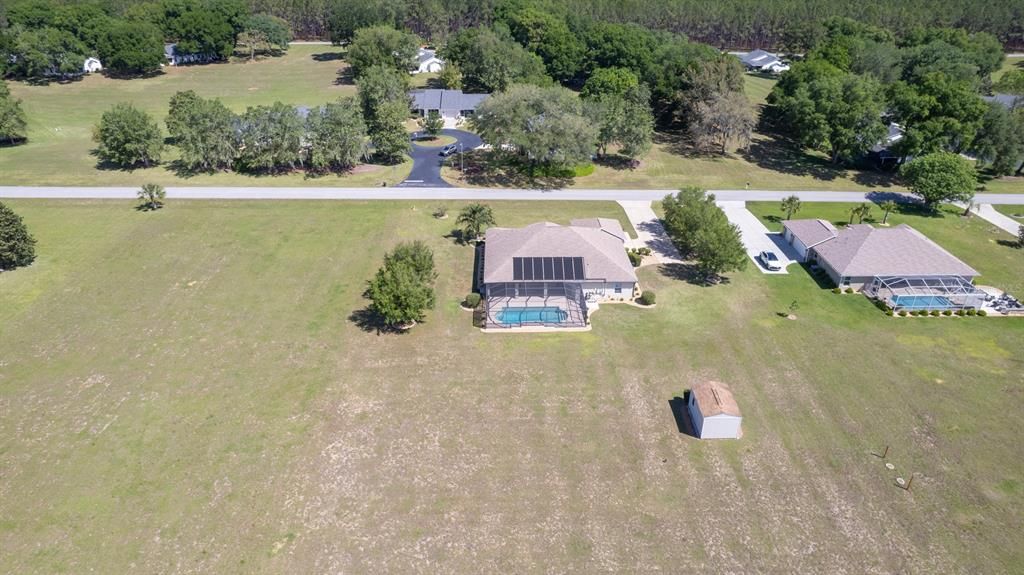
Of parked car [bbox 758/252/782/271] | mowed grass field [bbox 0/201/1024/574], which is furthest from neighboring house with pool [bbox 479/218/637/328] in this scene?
parked car [bbox 758/252/782/271]

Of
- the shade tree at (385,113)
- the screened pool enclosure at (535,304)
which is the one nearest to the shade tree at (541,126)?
the shade tree at (385,113)

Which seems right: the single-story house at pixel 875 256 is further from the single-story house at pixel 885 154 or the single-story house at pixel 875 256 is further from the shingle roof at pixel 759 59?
the shingle roof at pixel 759 59

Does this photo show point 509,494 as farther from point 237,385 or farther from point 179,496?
point 237,385

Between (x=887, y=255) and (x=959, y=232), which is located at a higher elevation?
(x=887, y=255)

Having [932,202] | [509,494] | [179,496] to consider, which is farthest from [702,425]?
[932,202]

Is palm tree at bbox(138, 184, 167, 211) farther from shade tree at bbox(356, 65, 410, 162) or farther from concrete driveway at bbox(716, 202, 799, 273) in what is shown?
concrete driveway at bbox(716, 202, 799, 273)

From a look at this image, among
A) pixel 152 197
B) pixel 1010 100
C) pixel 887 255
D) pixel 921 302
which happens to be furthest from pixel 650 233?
pixel 1010 100

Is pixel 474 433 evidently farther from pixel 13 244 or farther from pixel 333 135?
pixel 333 135
